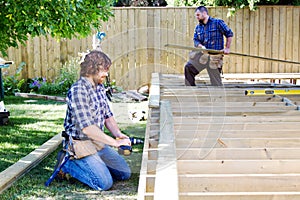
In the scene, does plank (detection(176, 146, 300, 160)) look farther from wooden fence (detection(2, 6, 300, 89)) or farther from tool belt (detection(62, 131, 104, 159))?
wooden fence (detection(2, 6, 300, 89))

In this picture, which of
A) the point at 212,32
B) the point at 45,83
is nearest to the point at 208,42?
the point at 212,32

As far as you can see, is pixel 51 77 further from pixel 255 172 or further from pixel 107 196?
pixel 255 172

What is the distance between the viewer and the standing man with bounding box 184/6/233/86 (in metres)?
7.39

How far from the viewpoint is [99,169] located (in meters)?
4.25

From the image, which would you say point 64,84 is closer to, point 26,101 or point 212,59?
point 26,101

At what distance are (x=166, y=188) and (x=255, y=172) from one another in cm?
83

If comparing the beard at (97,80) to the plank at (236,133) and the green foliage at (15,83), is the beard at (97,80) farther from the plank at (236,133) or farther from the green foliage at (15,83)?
the green foliage at (15,83)

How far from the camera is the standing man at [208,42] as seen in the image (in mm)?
7395

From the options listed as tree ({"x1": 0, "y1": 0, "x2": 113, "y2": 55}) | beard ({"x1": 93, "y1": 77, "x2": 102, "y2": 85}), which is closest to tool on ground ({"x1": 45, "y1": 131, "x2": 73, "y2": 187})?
beard ({"x1": 93, "y1": 77, "x2": 102, "y2": 85})

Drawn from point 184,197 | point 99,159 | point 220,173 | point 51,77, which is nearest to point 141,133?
point 99,159

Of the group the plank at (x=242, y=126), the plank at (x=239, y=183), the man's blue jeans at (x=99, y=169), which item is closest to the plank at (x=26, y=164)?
the man's blue jeans at (x=99, y=169)

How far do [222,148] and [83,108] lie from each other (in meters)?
1.24

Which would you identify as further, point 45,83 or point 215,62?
point 45,83

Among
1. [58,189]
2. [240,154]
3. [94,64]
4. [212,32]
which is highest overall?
[212,32]
